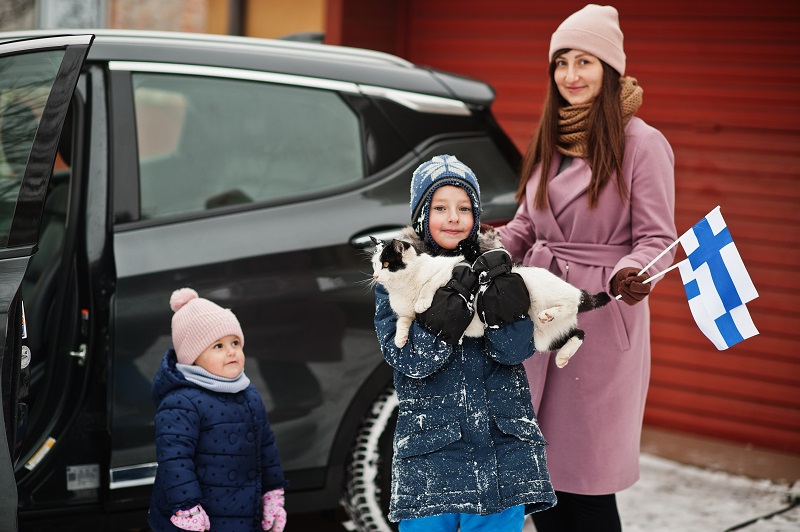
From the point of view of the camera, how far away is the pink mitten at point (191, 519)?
2.73 metres

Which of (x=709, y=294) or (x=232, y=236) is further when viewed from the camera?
(x=232, y=236)

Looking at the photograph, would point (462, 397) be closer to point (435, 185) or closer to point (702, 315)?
point (435, 185)

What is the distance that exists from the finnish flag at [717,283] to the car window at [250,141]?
1.34 m

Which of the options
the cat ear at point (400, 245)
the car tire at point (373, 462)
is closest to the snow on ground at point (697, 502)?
the car tire at point (373, 462)

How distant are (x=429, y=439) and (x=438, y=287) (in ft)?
1.33

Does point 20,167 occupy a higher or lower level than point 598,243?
higher

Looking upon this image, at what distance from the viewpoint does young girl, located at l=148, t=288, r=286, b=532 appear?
9.06ft

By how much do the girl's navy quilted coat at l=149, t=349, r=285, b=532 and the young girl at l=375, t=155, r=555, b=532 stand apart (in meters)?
0.55

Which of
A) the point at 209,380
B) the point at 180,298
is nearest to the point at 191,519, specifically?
the point at 209,380

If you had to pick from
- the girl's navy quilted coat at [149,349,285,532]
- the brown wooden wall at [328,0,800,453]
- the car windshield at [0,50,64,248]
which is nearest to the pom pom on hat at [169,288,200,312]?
the girl's navy quilted coat at [149,349,285,532]

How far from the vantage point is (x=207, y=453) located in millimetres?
2842

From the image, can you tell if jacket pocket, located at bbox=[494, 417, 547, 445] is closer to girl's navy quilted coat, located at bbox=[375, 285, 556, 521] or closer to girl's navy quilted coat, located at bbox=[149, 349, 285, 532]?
girl's navy quilted coat, located at bbox=[375, 285, 556, 521]

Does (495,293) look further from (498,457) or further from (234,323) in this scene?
(234,323)

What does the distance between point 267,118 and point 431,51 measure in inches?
119
